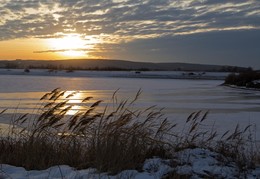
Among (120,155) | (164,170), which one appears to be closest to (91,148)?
(120,155)

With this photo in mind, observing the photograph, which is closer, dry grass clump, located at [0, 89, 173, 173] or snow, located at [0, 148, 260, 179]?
snow, located at [0, 148, 260, 179]

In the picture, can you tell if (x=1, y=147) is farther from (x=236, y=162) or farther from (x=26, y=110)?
(x=26, y=110)

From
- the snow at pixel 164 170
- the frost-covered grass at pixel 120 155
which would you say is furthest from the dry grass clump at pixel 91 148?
the snow at pixel 164 170

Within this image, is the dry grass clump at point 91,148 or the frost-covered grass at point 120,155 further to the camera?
the dry grass clump at point 91,148

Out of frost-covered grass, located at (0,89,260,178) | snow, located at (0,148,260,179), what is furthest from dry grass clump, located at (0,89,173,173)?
snow, located at (0,148,260,179)

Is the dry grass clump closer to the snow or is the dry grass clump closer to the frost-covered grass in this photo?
the frost-covered grass

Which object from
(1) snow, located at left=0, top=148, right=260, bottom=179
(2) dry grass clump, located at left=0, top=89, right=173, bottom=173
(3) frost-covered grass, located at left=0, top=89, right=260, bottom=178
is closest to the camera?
(1) snow, located at left=0, top=148, right=260, bottom=179

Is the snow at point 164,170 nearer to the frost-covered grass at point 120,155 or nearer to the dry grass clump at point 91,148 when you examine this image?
the frost-covered grass at point 120,155

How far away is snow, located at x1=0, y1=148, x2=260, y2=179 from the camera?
15.3ft

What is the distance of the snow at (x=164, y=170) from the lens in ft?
15.3

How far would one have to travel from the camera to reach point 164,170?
4781 mm

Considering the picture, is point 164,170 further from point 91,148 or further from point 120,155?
point 91,148

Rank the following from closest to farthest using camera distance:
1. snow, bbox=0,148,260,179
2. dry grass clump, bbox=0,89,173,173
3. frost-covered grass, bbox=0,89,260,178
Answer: snow, bbox=0,148,260,179 → frost-covered grass, bbox=0,89,260,178 → dry grass clump, bbox=0,89,173,173

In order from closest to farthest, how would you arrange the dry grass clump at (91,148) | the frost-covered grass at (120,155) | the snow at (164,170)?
the snow at (164,170) → the frost-covered grass at (120,155) → the dry grass clump at (91,148)
